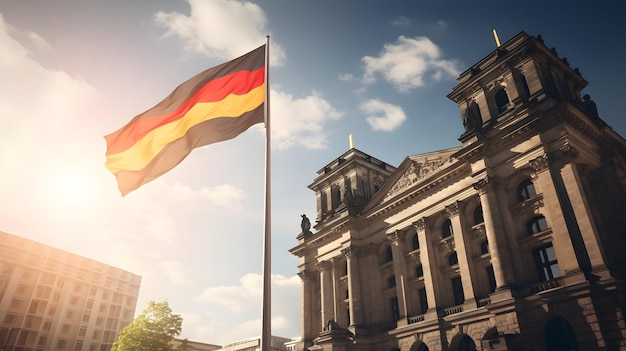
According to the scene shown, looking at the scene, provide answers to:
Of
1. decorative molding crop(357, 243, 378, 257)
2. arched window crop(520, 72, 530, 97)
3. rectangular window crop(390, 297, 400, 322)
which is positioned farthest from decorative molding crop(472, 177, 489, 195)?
rectangular window crop(390, 297, 400, 322)

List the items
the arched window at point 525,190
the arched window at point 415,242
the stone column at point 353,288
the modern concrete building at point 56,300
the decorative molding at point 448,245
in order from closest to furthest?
the arched window at point 525,190
the decorative molding at point 448,245
the arched window at point 415,242
the stone column at point 353,288
the modern concrete building at point 56,300

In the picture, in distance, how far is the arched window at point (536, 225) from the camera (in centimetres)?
3064

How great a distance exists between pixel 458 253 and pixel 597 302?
11.4 meters

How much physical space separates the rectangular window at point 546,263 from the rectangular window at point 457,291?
7.54 m

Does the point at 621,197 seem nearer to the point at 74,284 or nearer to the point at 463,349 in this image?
the point at 463,349

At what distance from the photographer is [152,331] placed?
4734 cm

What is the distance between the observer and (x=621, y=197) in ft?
101

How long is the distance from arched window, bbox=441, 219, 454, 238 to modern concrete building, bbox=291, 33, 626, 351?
103mm

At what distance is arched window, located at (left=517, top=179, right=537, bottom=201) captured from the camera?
32.3m

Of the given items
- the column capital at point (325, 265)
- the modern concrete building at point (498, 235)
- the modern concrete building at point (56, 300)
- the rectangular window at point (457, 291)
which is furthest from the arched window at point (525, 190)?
the modern concrete building at point (56, 300)

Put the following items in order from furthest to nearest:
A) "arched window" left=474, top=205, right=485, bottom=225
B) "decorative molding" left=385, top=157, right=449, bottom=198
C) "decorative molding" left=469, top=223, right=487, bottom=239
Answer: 1. "decorative molding" left=385, top=157, right=449, bottom=198
2. "arched window" left=474, top=205, right=485, bottom=225
3. "decorative molding" left=469, top=223, right=487, bottom=239

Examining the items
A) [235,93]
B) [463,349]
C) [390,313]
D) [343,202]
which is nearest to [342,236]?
[343,202]

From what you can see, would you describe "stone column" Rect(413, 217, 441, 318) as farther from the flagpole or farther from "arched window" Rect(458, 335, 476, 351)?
the flagpole

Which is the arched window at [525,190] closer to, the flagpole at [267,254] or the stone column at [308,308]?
the flagpole at [267,254]
